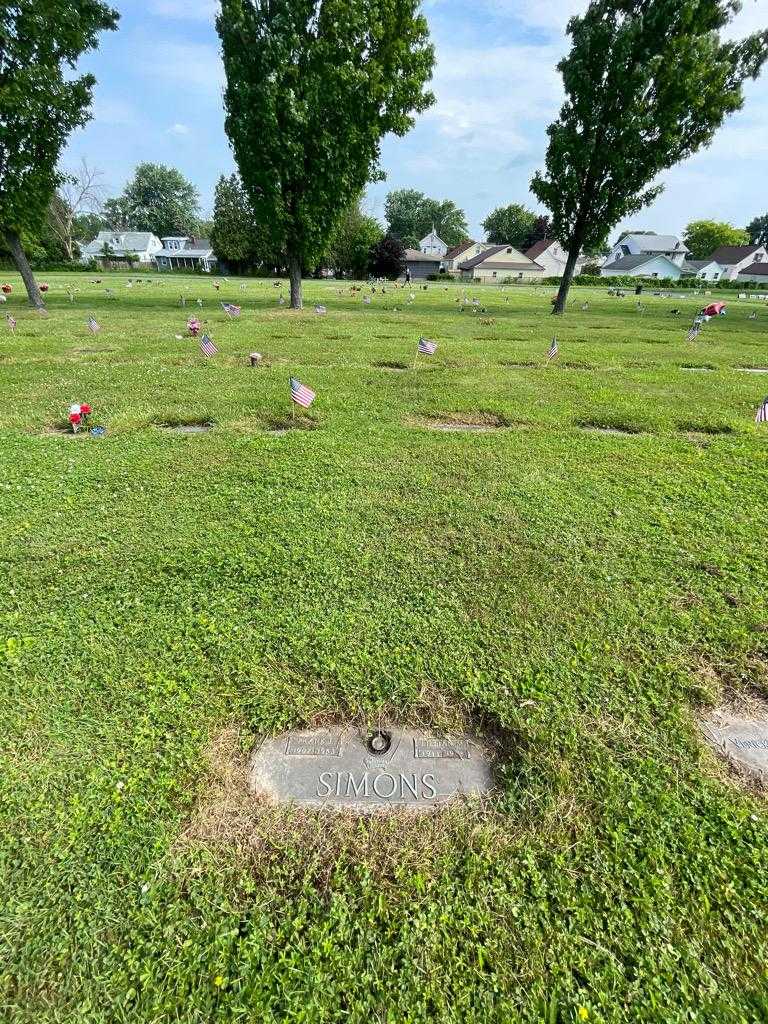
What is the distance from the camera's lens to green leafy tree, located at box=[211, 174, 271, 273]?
46.8 meters

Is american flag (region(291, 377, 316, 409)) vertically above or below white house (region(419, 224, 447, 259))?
below

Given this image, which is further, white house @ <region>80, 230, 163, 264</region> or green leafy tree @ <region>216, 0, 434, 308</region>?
white house @ <region>80, 230, 163, 264</region>

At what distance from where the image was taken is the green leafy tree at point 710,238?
84938mm

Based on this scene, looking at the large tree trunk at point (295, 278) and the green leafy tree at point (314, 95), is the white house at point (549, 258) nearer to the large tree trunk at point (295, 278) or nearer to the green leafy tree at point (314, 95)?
the green leafy tree at point (314, 95)

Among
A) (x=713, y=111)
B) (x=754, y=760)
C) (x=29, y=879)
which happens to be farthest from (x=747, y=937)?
(x=713, y=111)

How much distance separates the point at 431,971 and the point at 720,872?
3.24 ft

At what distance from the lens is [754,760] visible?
191cm

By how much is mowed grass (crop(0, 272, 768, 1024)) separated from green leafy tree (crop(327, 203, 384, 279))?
163 ft

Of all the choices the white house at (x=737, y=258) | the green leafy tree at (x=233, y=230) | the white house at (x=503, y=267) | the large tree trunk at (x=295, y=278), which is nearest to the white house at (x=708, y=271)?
the white house at (x=737, y=258)

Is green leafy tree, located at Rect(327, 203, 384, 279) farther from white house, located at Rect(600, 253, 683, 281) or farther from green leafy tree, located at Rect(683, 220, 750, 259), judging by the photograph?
green leafy tree, located at Rect(683, 220, 750, 259)

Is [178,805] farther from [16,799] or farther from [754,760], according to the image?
[754,760]

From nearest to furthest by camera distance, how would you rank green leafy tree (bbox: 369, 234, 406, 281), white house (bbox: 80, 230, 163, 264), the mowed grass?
the mowed grass, green leafy tree (bbox: 369, 234, 406, 281), white house (bbox: 80, 230, 163, 264)

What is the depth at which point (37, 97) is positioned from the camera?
38.3 ft

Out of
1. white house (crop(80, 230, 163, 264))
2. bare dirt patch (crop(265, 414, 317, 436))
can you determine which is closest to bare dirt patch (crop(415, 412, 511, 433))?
bare dirt patch (crop(265, 414, 317, 436))
